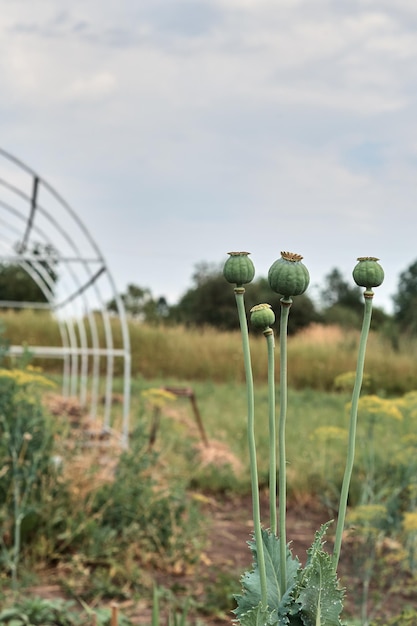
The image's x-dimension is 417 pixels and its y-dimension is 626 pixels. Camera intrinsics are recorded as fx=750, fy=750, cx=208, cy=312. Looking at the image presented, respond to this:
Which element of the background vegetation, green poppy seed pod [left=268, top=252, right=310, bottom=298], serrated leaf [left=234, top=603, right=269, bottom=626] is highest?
green poppy seed pod [left=268, top=252, right=310, bottom=298]

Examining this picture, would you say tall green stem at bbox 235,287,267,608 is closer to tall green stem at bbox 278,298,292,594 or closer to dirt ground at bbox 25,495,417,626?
tall green stem at bbox 278,298,292,594

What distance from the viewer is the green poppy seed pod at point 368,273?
0.90 metres

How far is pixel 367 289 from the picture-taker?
3.05 ft

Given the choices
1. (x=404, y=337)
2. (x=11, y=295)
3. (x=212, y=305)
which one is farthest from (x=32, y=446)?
(x=212, y=305)

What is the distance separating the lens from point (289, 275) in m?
0.86

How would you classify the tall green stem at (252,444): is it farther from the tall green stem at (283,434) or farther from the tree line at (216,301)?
the tree line at (216,301)

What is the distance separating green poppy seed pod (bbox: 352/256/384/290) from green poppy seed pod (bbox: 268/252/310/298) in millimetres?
73

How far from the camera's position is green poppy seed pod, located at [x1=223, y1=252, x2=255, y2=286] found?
877 millimetres

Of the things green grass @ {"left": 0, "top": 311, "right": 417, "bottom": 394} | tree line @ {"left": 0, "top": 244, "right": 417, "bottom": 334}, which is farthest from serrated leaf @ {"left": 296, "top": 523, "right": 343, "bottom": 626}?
tree line @ {"left": 0, "top": 244, "right": 417, "bottom": 334}

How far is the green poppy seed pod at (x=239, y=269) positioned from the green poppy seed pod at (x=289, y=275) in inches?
1.0

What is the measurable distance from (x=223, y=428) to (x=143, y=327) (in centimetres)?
721

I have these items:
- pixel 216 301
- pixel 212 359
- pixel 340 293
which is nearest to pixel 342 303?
pixel 340 293

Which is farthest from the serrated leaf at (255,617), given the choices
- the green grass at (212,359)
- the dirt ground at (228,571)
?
the green grass at (212,359)

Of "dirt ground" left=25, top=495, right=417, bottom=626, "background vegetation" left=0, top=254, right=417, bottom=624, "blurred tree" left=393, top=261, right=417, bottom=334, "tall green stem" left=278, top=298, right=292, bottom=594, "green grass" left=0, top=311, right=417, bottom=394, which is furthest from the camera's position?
"blurred tree" left=393, top=261, right=417, bottom=334
